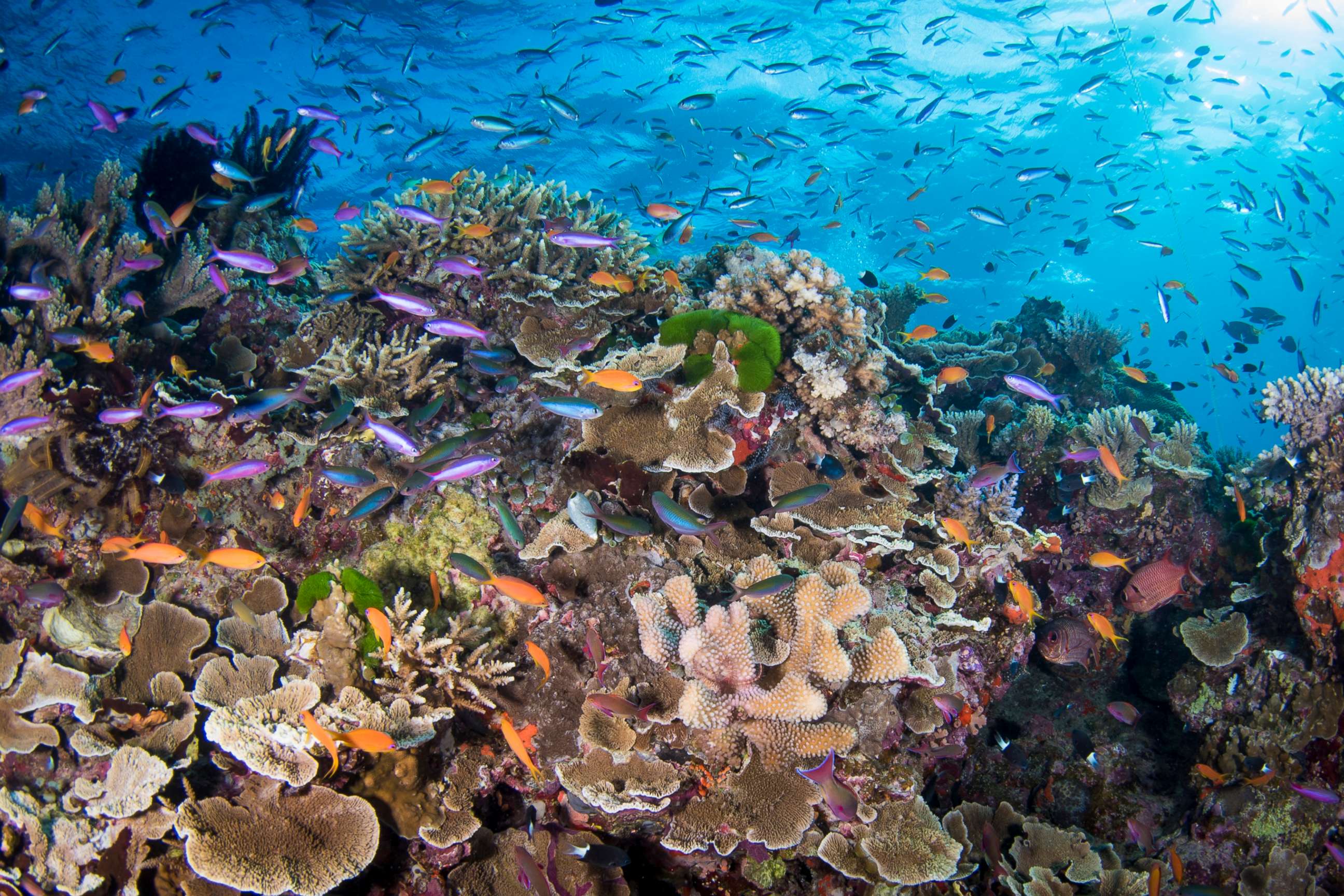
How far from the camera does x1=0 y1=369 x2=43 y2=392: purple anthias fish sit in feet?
13.0

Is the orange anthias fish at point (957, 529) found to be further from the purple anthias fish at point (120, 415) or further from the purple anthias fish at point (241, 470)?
the purple anthias fish at point (120, 415)

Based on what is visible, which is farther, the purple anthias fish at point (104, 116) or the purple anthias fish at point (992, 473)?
the purple anthias fish at point (104, 116)

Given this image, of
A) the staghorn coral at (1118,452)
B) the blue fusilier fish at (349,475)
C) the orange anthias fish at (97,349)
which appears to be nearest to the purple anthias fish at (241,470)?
the blue fusilier fish at (349,475)

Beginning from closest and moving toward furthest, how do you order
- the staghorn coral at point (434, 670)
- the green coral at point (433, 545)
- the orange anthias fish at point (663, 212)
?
the staghorn coral at point (434, 670) → the green coral at point (433, 545) → the orange anthias fish at point (663, 212)

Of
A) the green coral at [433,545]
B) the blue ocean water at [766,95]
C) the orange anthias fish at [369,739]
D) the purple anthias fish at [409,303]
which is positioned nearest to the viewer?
the orange anthias fish at [369,739]

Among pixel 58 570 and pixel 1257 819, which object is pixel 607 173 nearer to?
pixel 58 570

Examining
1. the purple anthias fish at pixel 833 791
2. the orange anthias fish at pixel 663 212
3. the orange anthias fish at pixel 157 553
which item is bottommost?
the purple anthias fish at pixel 833 791

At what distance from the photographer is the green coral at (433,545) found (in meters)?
4.22

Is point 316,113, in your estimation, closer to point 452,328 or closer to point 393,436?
point 452,328

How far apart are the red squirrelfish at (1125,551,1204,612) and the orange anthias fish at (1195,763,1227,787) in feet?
4.53

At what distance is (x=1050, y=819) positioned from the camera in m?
4.43

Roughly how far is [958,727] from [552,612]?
3.28 metres

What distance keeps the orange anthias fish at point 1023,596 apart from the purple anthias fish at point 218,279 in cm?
830

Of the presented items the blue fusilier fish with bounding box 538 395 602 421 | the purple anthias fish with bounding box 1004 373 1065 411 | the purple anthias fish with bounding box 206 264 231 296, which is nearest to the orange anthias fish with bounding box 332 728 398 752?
the blue fusilier fish with bounding box 538 395 602 421
